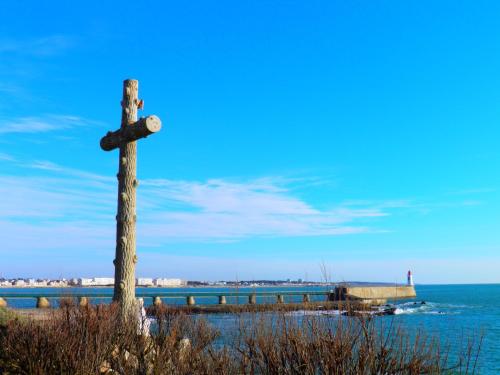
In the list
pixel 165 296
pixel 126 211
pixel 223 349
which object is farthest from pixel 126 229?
pixel 165 296

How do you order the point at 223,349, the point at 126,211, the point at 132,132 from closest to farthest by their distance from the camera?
the point at 223,349, the point at 132,132, the point at 126,211

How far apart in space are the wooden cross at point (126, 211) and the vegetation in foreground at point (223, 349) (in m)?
0.59

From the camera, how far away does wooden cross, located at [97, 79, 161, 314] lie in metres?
10.5

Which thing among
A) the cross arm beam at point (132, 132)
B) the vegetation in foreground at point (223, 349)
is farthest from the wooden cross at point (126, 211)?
the vegetation in foreground at point (223, 349)

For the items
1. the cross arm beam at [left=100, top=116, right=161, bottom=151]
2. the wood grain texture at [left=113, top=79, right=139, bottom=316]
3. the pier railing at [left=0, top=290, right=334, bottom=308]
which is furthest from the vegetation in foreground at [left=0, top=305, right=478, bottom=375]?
the cross arm beam at [left=100, top=116, right=161, bottom=151]

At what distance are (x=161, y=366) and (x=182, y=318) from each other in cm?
357

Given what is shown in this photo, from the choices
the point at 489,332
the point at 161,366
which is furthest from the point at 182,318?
the point at 489,332

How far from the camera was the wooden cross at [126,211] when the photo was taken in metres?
10.5

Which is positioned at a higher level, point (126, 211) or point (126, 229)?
point (126, 211)

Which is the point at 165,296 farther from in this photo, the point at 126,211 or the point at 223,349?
the point at 223,349

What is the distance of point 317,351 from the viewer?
16.1ft

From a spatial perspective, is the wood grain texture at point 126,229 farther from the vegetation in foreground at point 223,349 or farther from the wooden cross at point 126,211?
the vegetation in foreground at point 223,349

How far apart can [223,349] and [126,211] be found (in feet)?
17.3

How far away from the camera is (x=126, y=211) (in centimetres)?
1071
